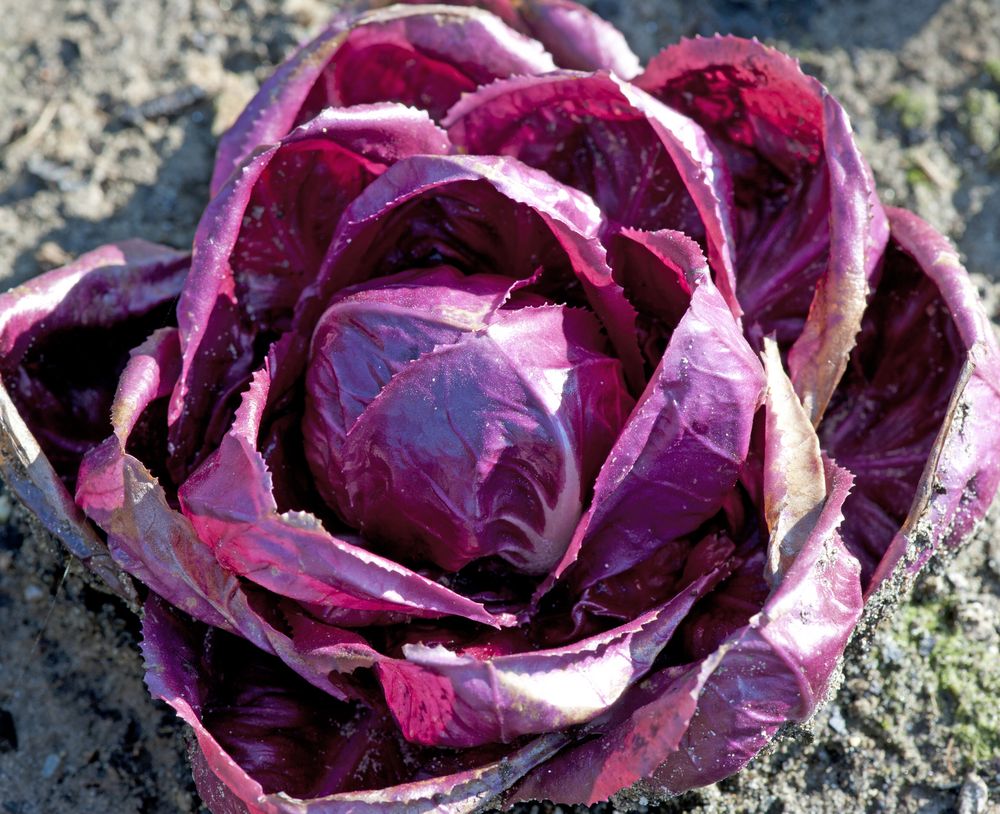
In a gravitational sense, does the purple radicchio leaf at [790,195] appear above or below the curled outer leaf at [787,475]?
above

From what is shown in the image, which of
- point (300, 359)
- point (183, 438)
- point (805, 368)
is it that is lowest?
point (183, 438)

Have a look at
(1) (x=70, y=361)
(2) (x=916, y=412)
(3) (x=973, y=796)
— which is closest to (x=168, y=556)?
(1) (x=70, y=361)

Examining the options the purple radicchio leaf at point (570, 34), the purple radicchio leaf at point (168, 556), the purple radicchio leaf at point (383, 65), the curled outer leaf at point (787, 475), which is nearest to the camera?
the curled outer leaf at point (787, 475)

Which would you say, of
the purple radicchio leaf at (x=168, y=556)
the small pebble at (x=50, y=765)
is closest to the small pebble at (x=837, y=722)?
the purple radicchio leaf at (x=168, y=556)

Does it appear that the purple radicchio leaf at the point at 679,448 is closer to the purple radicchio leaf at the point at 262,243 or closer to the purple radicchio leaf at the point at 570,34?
the purple radicchio leaf at the point at 262,243

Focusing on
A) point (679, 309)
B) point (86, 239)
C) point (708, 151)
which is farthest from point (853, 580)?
point (86, 239)

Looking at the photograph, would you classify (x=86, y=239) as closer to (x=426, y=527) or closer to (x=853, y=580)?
(x=426, y=527)
